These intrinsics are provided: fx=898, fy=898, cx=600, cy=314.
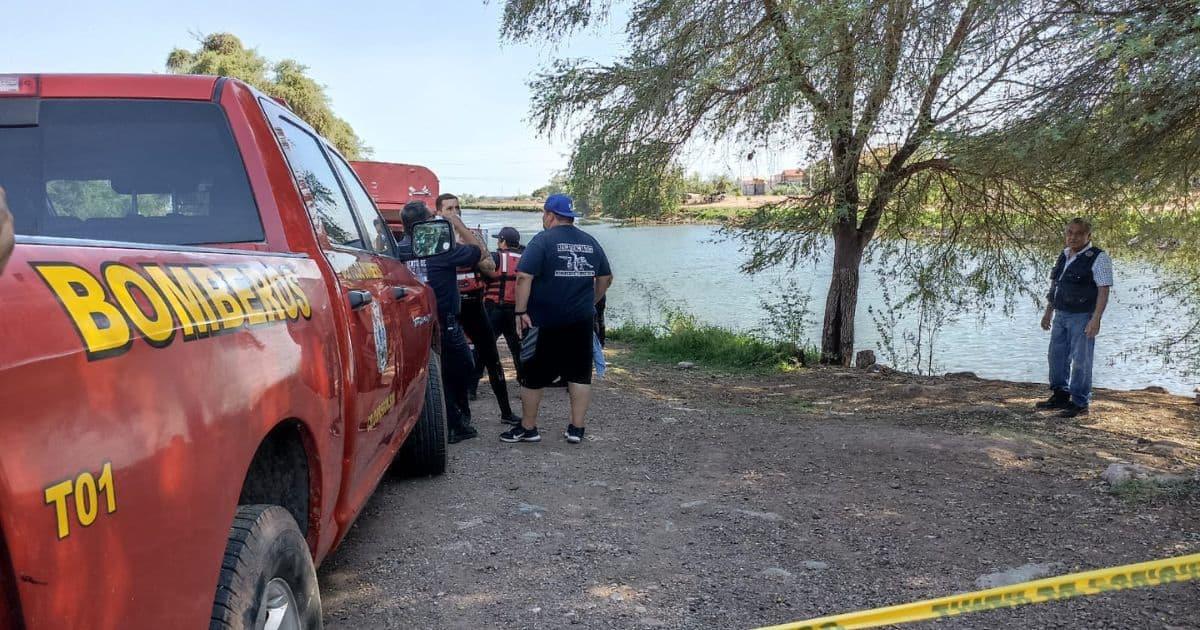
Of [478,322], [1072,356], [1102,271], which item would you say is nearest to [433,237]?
[478,322]

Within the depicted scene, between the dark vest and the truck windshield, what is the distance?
281 inches

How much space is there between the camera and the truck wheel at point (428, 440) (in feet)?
17.2

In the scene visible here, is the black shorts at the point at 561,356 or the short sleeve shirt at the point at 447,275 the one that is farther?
the black shorts at the point at 561,356

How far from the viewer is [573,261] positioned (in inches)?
246

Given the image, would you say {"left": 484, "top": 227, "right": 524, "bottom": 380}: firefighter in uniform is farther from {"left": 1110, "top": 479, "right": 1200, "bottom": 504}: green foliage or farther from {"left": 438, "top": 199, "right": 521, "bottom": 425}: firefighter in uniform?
{"left": 1110, "top": 479, "right": 1200, "bottom": 504}: green foliage

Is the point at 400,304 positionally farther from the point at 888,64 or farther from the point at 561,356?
the point at 888,64

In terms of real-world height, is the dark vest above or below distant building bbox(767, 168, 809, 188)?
below

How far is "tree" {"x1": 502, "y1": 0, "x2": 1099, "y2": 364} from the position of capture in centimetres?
766

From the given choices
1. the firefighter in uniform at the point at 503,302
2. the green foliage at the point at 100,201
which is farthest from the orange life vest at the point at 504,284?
the green foliage at the point at 100,201

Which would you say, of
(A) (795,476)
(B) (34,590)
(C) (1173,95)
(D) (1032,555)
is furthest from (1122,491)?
(B) (34,590)

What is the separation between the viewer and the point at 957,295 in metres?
12.4

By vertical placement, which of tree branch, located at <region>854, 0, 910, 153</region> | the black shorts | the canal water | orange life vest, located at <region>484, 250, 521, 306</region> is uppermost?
tree branch, located at <region>854, 0, 910, 153</region>

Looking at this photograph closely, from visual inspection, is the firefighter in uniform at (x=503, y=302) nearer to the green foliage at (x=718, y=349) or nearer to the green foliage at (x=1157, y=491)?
the green foliage at (x=718, y=349)

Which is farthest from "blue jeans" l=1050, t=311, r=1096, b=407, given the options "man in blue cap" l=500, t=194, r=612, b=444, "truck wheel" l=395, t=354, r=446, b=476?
"truck wheel" l=395, t=354, r=446, b=476
